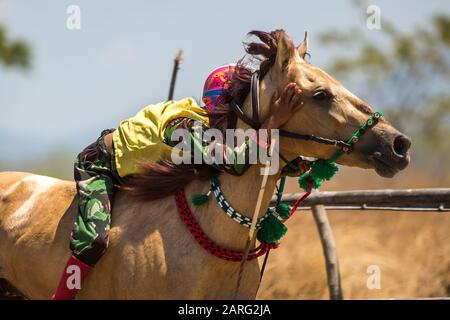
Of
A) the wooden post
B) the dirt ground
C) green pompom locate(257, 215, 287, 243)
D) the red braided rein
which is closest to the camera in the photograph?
the red braided rein

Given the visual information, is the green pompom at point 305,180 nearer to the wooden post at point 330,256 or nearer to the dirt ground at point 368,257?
the wooden post at point 330,256

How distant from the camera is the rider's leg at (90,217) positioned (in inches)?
213

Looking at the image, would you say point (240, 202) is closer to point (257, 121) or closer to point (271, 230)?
point (271, 230)

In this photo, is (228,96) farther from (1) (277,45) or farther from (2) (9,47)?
(2) (9,47)

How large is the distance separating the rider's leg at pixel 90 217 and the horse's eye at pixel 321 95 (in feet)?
5.08

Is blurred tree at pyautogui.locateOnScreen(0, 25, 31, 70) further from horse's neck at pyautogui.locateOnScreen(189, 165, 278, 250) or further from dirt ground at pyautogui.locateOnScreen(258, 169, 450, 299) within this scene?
horse's neck at pyautogui.locateOnScreen(189, 165, 278, 250)

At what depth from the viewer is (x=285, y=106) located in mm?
5109

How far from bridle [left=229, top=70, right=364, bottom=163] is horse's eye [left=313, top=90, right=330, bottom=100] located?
0.79ft

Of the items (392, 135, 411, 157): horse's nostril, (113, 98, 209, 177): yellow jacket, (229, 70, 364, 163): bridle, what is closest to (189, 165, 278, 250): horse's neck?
(229, 70, 364, 163): bridle

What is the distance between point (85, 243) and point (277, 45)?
1816mm

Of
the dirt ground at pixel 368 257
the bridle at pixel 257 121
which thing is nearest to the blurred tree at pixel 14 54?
the dirt ground at pixel 368 257

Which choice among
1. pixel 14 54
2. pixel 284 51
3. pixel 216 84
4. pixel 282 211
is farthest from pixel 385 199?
pixel 14 54

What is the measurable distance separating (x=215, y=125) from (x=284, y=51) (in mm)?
672

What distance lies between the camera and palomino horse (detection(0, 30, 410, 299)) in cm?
511
